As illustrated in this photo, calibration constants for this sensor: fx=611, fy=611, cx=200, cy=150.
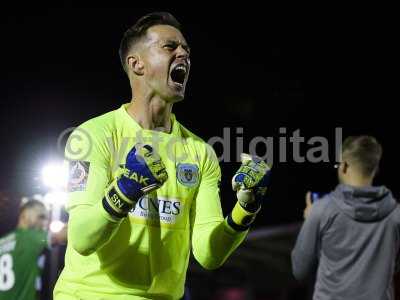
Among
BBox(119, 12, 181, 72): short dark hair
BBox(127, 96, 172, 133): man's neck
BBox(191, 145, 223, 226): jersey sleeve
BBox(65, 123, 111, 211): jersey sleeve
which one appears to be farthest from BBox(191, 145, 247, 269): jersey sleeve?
BBox(119, 12, 181, 72): short dark hair

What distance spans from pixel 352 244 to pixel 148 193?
4.94 feet

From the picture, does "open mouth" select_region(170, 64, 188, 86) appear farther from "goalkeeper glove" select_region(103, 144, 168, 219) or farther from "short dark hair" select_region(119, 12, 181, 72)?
"goalkeeper glove" select_region(103, 144, 168, 219)

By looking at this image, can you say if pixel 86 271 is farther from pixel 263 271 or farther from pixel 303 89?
pixel 303 89

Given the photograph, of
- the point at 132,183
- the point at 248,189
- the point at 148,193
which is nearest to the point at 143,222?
the point at 148,193

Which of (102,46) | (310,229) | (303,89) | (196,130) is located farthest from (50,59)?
(310,229)

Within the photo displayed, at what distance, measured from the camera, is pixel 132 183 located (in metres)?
2.50

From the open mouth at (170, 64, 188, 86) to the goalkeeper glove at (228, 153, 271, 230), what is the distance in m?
0.62

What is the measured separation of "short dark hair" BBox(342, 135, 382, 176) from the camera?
3795 millimetres

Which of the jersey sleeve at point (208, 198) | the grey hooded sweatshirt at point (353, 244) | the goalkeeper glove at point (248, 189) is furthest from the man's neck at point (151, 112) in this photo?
the grey hooded sweatshirt at point (353, 244)

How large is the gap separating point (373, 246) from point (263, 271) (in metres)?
5.42

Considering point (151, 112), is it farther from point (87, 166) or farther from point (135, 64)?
point (87, 166)

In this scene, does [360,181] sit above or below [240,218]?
above

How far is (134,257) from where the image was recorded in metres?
2.75

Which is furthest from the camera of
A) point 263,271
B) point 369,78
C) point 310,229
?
point 369,78
